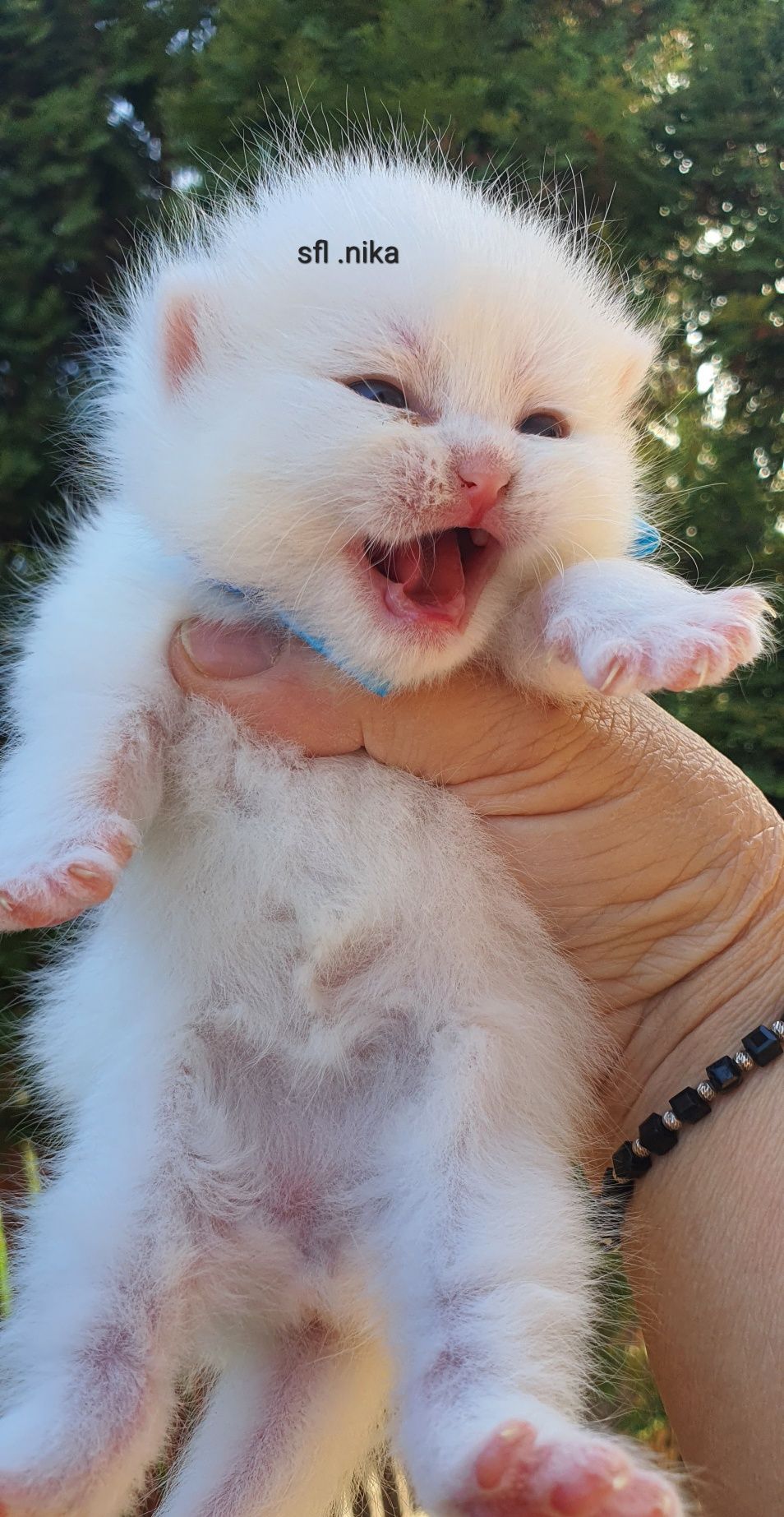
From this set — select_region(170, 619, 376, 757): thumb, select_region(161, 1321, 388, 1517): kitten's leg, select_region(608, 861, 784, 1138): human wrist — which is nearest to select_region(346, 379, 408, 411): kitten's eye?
select_region(170, 619, 376, 757): thumb

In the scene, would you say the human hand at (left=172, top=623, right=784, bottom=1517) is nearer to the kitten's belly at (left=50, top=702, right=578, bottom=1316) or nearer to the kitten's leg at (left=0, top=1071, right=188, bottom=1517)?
the kitten's belly at (left=50, top=702, right=578, bottom=1316)

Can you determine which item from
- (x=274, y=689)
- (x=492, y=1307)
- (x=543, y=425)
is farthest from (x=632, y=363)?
(x=492, y=1307)

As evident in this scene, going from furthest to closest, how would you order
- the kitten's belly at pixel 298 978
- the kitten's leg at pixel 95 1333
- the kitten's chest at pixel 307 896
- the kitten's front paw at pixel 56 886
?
the kitten's chest at pixel 307 896 < the kitten's belly at pixel 298 978 < the kitten's front paw at pixel 56 886 < the kitten's leg at pixel 95 1333

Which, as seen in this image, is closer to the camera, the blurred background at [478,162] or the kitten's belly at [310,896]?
the kitten's belly at [310,896]

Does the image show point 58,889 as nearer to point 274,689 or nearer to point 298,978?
point 298,978

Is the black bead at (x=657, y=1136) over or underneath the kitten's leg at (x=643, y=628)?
underneath

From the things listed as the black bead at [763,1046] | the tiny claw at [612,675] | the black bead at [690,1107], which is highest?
the tiny claw at [612,675]

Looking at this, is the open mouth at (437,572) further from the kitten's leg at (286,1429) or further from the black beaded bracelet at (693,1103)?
the kitten's leg at (286,1429)

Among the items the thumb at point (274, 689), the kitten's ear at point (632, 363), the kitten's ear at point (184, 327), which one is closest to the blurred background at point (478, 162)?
the kitten's ear at point (632, 363)
